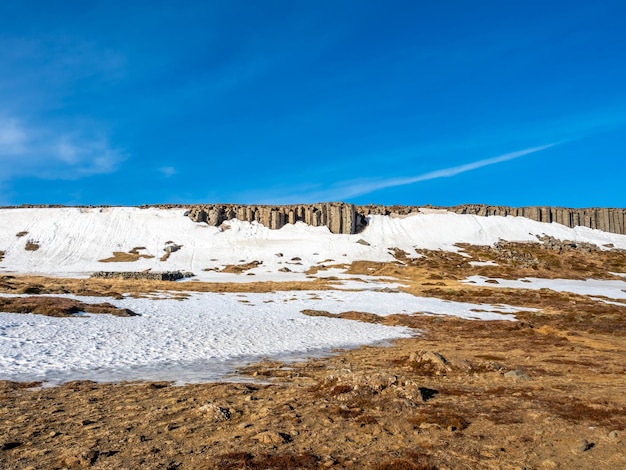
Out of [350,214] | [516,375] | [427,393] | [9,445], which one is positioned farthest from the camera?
[350,214]

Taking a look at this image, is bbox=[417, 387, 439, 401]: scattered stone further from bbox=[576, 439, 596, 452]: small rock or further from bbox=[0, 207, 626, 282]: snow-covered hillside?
bbox=[0, 207, 626, 282]: snow-covered hillside

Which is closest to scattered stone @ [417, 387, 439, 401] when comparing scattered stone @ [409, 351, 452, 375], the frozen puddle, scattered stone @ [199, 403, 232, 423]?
scattered stone @ [409, 351, 452, 375]

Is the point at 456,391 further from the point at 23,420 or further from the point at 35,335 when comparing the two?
the point at 35,335

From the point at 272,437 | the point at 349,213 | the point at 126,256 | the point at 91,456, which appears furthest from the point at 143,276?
the point at 272,437

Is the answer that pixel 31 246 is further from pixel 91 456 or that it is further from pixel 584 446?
pixel 584 446

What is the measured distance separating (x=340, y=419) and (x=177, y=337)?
15.8 meters

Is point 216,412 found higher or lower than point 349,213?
lower

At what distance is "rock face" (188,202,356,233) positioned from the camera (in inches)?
4473

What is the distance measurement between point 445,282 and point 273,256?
1601 inches

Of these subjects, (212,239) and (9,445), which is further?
(212,239)

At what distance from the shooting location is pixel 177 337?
76.4ft

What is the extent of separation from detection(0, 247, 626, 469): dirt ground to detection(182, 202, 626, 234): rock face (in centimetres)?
9738

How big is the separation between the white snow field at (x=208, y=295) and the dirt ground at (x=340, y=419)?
324cm

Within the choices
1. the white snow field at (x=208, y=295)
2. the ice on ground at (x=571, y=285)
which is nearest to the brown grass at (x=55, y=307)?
the white snow field at (x=208, y=295)
